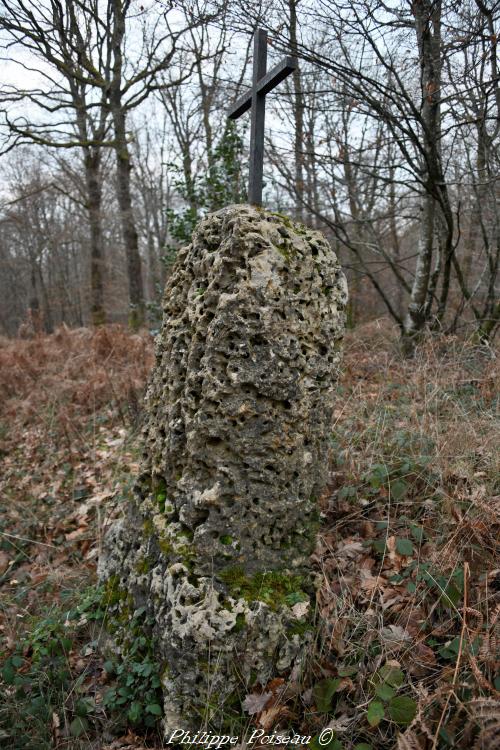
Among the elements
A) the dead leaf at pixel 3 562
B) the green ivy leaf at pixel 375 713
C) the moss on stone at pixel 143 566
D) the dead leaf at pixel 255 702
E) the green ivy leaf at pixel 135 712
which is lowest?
the dead leaf at pixel 3 562

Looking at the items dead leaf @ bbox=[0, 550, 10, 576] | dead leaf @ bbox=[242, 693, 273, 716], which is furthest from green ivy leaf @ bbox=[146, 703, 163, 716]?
dead leaf @ bbox=[0, 550, 10, 576]

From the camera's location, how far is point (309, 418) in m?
2.20

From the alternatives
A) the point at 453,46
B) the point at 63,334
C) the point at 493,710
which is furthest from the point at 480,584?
the point at 63,334

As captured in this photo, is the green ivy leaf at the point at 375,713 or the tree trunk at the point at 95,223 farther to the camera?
the tree trunk at the point at 95,223

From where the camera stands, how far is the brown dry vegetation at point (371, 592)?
1.77m

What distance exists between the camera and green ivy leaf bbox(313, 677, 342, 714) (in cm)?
183

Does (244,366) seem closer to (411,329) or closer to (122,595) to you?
(122,595)

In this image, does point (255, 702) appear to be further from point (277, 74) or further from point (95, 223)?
point (95, 223)

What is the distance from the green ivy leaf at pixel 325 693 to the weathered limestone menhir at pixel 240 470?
6.4 inches

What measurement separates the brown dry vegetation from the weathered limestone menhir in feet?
0.75

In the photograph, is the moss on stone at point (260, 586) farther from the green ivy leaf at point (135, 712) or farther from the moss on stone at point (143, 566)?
the green ivy leaf at point (135, 712)

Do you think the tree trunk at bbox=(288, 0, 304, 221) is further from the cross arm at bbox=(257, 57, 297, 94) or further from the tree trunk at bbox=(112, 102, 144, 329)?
the tree trunk at bbox=(112, 102, 144, 329)

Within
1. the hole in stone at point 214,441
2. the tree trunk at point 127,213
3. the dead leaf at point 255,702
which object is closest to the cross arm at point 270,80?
the hole in stone at point 214,441

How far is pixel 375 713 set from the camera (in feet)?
5.57
